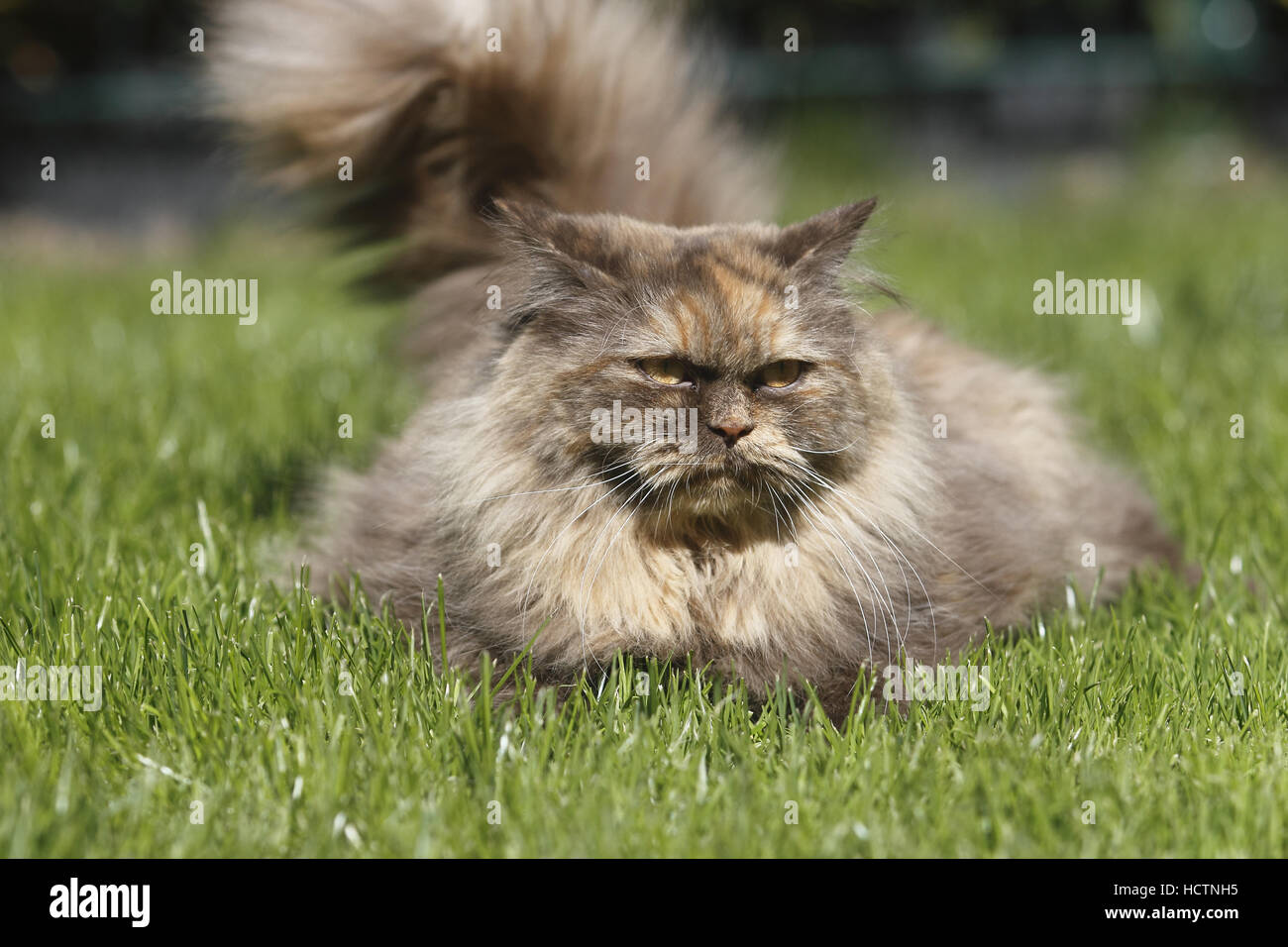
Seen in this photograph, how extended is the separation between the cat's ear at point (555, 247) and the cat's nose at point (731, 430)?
14.4 inches

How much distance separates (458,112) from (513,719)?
165cm

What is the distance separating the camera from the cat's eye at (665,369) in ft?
7.34

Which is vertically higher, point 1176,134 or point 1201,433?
point 1176,134

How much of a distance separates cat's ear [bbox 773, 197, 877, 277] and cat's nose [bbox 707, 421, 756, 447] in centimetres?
40

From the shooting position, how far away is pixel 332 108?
313 cm

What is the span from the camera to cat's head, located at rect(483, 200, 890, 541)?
7.18 feet
